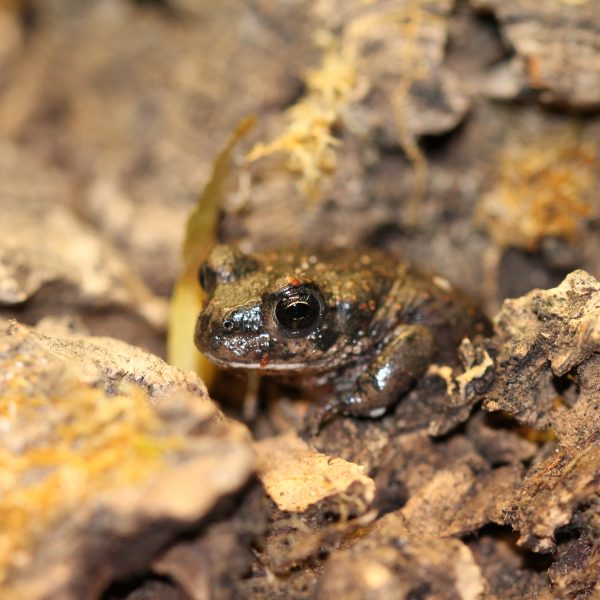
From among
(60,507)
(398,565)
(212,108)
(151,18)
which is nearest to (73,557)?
(60,507)

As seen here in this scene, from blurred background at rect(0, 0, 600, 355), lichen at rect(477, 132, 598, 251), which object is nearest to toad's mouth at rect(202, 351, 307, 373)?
blurred background at rect(0, 0, 600, 355)

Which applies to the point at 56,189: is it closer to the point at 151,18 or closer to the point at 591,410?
the point at 151,18

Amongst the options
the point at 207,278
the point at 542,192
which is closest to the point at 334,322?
the point at 207,278

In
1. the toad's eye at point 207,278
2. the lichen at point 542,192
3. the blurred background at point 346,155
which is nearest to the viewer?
the toad's eye at point 207,278

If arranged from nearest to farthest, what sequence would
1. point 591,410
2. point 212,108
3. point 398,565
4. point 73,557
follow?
point 73,557, point 398,565, point 591,410, point 212,108

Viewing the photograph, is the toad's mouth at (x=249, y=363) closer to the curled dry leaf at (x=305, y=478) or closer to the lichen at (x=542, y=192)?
the curled dry leaf at (x=305, y=478)

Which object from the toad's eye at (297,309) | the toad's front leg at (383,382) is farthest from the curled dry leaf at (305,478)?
the toad's eye at (297,309)
